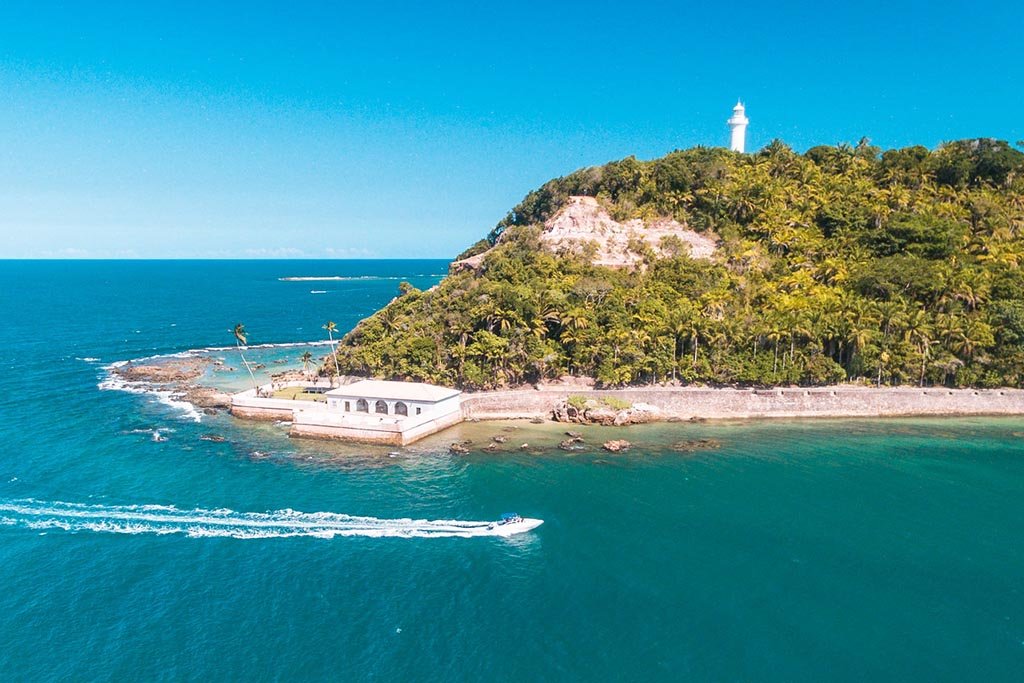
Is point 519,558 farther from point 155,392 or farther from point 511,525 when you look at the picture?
point 155,392

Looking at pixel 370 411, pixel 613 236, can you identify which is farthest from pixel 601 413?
pixel 613 236

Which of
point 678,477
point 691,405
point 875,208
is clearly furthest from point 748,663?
point 875,208

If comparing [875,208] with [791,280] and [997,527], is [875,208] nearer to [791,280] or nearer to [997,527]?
[791,280]

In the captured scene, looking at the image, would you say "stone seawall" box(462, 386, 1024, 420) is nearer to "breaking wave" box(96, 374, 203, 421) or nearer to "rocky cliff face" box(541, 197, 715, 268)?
"rocky cliff face" box(541, 197, 715, 268)

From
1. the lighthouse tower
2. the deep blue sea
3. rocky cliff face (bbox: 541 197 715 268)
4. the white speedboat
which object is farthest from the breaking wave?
the lighthouse tower

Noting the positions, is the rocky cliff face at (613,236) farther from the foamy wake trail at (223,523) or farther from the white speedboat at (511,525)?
the foamy wake trail at (223,523)

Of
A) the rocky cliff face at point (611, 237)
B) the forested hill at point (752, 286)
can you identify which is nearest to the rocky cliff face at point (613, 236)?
the rocky cliff face at point (611, 237)
